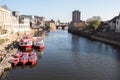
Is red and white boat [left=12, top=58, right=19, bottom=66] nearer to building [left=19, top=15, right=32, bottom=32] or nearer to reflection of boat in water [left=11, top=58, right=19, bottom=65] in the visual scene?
reflection of boat in water [left=11, top=58, right=19, bottom=65]

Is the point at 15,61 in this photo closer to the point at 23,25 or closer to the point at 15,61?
the point at 15,61

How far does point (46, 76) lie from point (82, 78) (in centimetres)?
439

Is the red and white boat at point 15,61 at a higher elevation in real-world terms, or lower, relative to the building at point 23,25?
lower

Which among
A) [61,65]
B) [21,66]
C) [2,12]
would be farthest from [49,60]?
[2,12]

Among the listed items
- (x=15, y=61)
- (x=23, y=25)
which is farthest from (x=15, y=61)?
(x=23, y=25)

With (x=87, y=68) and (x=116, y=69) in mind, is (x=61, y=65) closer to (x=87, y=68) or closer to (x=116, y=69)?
(x=87, y=68)

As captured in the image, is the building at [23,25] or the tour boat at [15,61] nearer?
the tour boat at [15,61]

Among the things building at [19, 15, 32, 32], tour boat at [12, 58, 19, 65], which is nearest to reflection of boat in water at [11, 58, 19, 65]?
tour boat at [12, 58, 19, 65]

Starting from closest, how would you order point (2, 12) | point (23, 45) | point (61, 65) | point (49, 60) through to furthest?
1. point (61, 65)
2. point (49, 60)
3. point (23, 45)
4. point (2, 12)

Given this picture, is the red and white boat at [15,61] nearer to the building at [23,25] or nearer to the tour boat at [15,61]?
the tour boat at [15,61]

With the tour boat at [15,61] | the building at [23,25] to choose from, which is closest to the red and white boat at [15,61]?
the tour boat at [15,61]

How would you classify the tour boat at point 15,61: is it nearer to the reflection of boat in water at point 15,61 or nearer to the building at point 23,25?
the reflection of boat in water at point 15,61

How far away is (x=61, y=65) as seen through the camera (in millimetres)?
35969

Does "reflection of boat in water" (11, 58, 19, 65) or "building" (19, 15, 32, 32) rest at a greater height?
"building" (19, 15, 32, 32)
